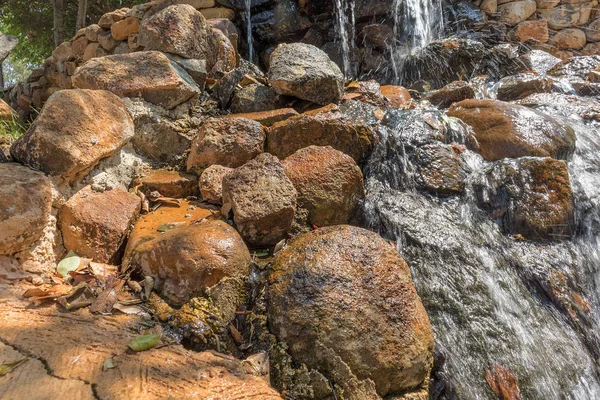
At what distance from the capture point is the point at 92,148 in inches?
81.6

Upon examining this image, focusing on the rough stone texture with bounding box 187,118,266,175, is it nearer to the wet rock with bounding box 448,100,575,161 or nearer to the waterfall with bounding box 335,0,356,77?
the wet rock with bounding box 448,100,575,161

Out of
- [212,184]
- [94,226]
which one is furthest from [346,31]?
[94,226]

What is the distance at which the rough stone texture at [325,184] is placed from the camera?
2240 millimetres

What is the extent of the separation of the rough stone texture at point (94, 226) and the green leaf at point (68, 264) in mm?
29

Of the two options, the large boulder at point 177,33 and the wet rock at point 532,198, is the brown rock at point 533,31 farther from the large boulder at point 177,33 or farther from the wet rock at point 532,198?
the large boulder at point 177,33

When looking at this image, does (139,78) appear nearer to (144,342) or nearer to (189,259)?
(189,259)

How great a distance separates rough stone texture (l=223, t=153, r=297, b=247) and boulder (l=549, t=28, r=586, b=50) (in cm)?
632

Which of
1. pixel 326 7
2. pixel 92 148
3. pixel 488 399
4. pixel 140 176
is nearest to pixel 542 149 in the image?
pixel 488 399

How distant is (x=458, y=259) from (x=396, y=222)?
15.5 inches

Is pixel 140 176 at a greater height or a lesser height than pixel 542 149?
greater

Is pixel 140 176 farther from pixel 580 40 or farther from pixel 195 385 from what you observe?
pixel 580 40

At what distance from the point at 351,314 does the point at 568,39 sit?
22.6 feet

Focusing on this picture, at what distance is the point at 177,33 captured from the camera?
10.1 ft

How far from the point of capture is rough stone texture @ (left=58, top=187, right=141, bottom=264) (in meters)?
1.86
